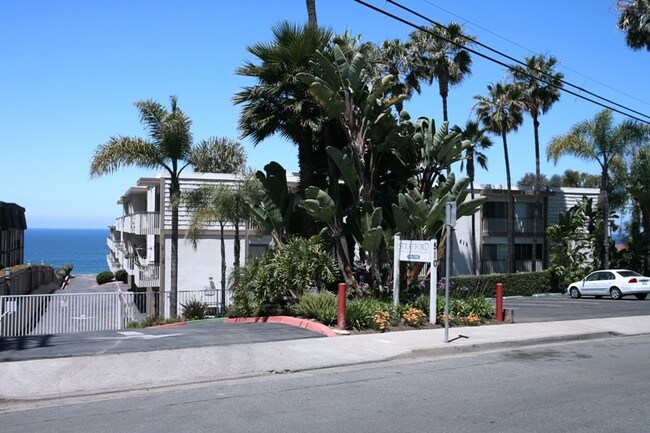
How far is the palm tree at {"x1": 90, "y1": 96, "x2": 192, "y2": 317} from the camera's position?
2258 centimetres

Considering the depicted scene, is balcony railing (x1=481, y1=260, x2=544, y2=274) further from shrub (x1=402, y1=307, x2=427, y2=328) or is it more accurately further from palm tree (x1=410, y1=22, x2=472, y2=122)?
shrub (x1=402, y1=307, x2=427, y2=328)

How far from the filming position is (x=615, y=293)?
3061 cm

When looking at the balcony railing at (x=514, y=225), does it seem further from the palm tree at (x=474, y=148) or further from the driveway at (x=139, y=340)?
the driveway at (x=139, y=340)

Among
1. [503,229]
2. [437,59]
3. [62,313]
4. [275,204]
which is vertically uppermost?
[437,59]

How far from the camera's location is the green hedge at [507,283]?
32812 millimetres

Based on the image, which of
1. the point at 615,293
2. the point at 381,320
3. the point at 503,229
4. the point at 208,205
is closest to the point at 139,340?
the point at 381,320

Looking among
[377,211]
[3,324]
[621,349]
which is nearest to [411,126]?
[377,211]

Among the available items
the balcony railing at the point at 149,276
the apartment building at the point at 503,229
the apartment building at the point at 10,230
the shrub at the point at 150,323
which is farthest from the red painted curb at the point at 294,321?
the apartment building at the point at 503,229

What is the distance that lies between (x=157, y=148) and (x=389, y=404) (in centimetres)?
1717

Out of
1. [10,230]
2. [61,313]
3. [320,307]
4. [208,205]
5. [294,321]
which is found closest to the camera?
[320,307]

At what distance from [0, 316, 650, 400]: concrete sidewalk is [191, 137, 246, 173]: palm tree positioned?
13.1 metres

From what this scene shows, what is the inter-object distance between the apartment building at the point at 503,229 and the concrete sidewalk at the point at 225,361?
2630cm

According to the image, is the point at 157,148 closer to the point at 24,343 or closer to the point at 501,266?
the point at 24,343

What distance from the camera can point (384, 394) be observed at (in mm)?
8930
